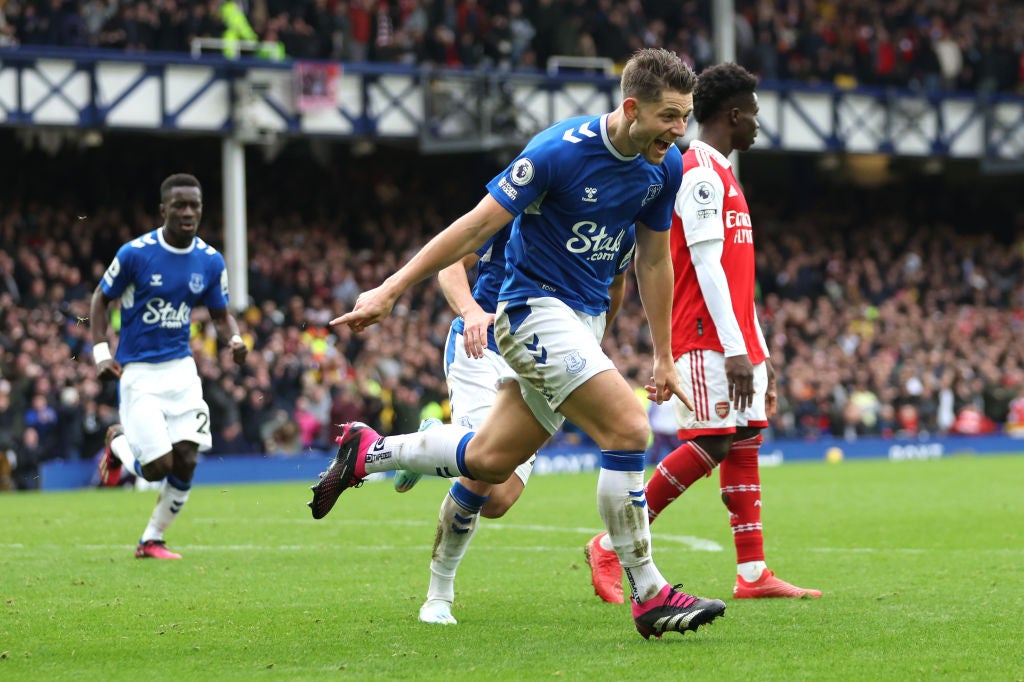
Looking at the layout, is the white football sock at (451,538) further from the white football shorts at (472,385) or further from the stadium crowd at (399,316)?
the stadium crowd at (399,316)

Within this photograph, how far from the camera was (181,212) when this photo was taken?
10.5 m

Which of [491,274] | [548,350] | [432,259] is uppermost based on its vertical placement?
[491,274]

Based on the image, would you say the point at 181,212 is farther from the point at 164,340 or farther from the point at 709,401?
the point at 709,401

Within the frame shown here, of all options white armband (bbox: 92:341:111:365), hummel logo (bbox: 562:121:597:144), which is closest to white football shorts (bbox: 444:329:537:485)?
hummel logo (bbox: 562:121:597:144)

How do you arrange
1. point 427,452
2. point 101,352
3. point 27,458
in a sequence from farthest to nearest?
point 27,458 → point 101,352 → point 427,452

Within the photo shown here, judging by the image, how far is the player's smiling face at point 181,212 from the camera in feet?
34.4

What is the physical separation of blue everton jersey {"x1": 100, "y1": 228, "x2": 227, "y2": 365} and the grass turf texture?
1456mm

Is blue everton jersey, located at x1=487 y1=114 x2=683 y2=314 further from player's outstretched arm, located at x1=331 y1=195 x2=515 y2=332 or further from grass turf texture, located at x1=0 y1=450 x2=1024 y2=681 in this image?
grass turf texture, located at x1=0 y1=450 x2=1024 y2=681

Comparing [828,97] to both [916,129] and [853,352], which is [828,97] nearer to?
[916,129]

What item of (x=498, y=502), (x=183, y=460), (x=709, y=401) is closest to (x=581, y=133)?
(x=709, y=401)

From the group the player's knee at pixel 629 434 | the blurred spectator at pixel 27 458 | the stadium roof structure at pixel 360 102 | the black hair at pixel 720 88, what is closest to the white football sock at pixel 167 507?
the black hair at pixel 720 88

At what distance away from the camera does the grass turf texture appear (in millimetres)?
5695

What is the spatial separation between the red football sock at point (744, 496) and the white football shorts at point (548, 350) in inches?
72.7

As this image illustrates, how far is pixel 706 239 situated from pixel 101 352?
4.54 metres
